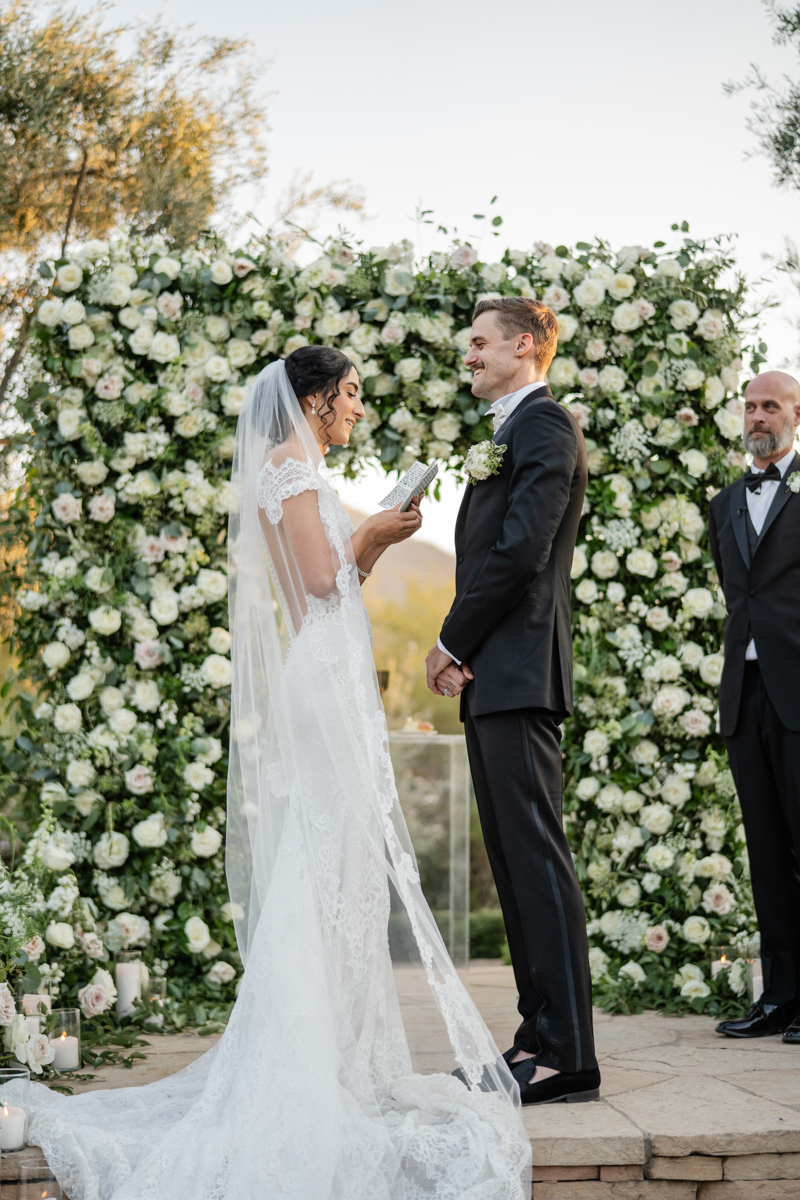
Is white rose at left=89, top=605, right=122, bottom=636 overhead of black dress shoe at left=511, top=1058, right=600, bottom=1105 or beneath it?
overhead

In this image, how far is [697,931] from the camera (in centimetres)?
421

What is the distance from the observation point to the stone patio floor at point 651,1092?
236 centimetres

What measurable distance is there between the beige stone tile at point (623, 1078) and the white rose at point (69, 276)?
377 centimetres

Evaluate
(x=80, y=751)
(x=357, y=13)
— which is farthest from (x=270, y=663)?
(x=357, y=13)

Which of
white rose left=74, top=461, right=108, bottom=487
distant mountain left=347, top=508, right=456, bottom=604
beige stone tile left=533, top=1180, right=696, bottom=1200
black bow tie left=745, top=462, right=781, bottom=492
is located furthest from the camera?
distant mountain left=347, top=508, right=456, bottom=604

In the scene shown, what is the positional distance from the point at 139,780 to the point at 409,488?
2.00m

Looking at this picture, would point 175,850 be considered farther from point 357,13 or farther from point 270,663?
point 357,13

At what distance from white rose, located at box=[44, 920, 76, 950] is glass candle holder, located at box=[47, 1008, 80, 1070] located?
1.32 ft

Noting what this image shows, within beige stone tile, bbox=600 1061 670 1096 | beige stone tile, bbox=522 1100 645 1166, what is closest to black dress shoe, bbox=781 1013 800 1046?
beige stone tile, bbox=600 1061 670 1096

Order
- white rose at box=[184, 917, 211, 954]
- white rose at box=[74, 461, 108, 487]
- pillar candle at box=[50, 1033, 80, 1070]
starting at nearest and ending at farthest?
pillar candle at box=[50, 1033, 80, 1070] → white rose at box=[184, 917, 211, 954] → white rose at box=[74, 461, 108, 487]

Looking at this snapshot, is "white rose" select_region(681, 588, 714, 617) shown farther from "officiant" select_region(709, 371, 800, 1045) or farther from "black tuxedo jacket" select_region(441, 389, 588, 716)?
"black tuxedo jacket" select_region(441, 389, 588, 716)

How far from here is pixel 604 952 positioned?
4391 millimetres

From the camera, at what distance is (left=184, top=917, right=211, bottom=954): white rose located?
4117mm

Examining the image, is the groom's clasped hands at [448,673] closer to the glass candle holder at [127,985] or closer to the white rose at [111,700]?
the white rose at [111,700]
